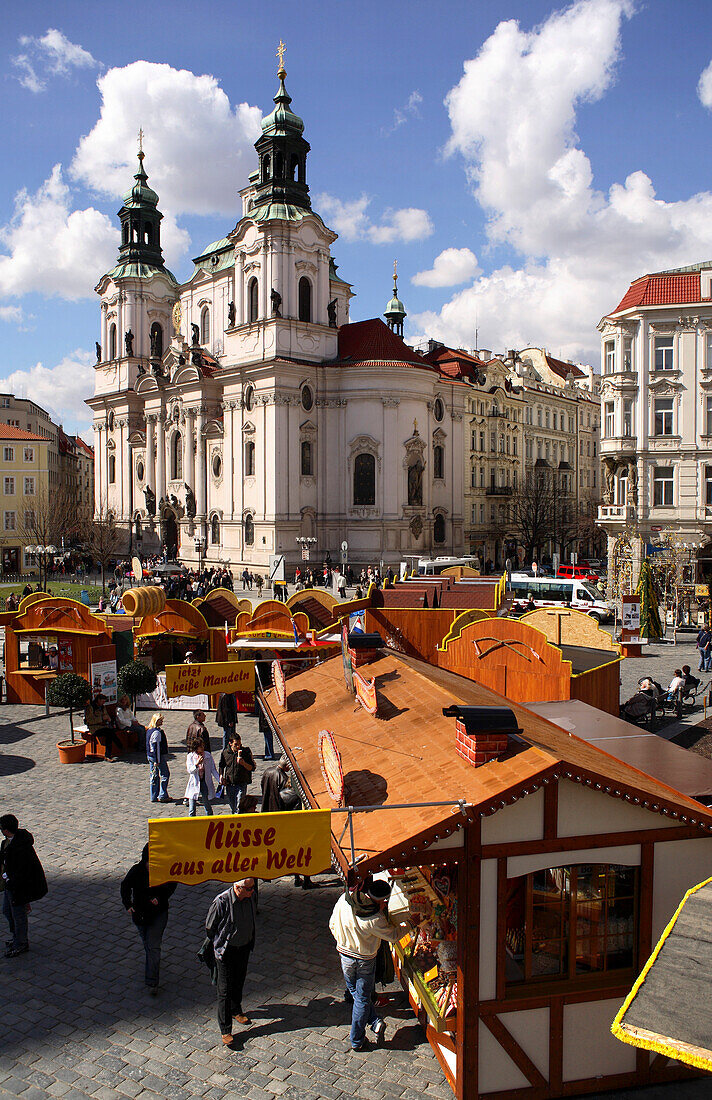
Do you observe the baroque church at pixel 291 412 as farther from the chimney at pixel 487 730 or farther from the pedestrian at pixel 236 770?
the chimney at pixel 487 730

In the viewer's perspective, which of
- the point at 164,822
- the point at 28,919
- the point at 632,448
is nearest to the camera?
the point at 164,822

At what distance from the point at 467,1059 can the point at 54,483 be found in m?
92.0

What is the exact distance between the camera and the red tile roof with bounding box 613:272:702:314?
39.1 metres

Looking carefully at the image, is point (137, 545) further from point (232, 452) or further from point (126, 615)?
point (126, 615)

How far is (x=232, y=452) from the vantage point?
55.5 metres

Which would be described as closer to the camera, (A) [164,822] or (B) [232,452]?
(A) [164,822]

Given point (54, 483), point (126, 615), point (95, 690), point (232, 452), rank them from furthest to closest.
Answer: point (54, 483), point (232, 452), point (126, 615), point (95, 690)

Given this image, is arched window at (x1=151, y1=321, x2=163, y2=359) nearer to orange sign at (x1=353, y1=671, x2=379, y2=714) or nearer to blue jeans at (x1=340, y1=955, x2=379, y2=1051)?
orange sign at (x1=353, y1=671, x2=379, y2=714)

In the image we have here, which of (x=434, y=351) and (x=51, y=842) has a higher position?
(x=434, y=351)

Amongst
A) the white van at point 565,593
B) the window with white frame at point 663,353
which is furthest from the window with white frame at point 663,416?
the white van at point 565,593

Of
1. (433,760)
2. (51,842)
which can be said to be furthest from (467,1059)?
(51,842)

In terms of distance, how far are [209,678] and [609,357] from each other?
110ft

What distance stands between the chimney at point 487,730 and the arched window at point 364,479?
47730mm

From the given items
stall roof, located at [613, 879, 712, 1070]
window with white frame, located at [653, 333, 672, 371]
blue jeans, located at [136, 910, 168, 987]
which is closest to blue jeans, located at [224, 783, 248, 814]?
blue jeans, located at [136, 910, 168, 987]
